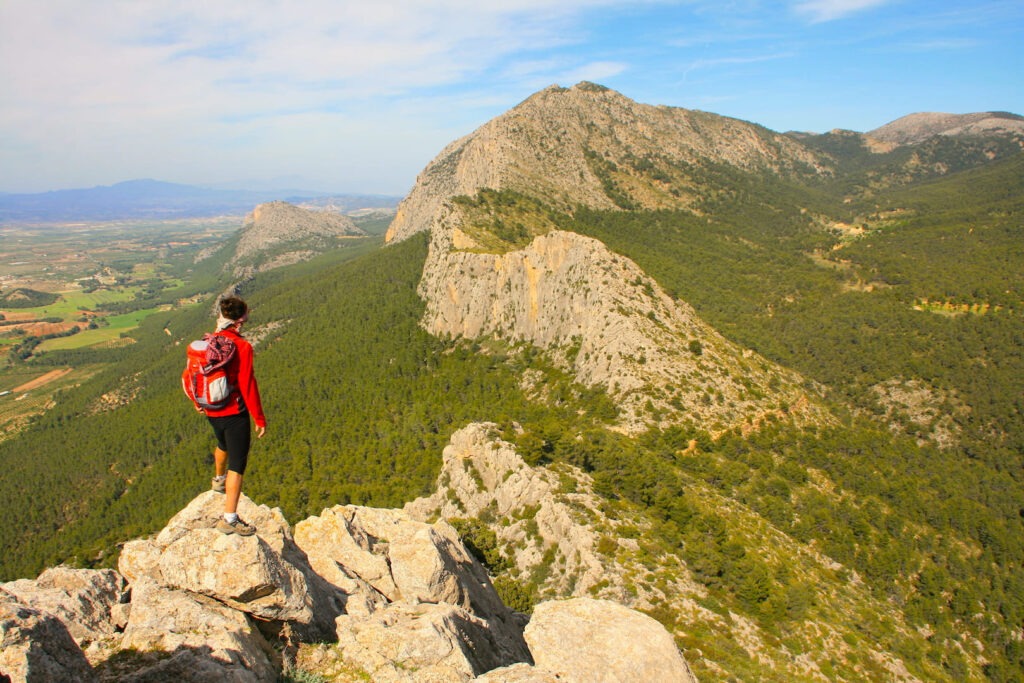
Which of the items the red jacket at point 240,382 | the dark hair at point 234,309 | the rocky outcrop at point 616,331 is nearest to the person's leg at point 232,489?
the red jacket at point 240,382

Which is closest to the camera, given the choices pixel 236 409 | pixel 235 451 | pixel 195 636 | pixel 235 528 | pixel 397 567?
pixel 195 636

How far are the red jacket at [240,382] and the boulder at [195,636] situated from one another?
17.2 ft

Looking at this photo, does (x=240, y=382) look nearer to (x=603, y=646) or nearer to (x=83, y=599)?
(x=83, y=599)

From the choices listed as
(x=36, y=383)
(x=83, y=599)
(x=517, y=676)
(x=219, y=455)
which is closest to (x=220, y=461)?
(x=219, y=455)

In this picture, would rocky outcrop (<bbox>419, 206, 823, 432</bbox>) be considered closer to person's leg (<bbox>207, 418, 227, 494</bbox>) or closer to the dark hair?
person's leg (<bbox>207, 418, 227, 494</bbox>)

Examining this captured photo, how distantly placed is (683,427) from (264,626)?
54.3m

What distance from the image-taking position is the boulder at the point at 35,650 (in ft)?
26.2

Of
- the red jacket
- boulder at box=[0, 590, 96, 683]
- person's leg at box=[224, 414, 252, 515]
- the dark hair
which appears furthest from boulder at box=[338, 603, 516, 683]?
the dark hair

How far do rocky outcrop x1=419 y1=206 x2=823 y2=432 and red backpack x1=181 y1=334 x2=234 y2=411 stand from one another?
180ft

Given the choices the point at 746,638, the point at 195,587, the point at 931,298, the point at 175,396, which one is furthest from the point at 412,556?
the point at 931,298

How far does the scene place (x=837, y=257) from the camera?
172 meters

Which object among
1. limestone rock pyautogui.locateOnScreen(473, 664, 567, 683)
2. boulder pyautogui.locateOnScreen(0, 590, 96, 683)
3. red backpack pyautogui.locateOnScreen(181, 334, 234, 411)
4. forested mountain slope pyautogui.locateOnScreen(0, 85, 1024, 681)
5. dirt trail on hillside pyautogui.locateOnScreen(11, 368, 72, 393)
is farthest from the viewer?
dirt trail on hillside pyautogui.locateOnScreen(11, 368, 72, 393)

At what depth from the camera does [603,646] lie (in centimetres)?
1592

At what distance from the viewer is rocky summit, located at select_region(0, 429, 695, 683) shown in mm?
10688
